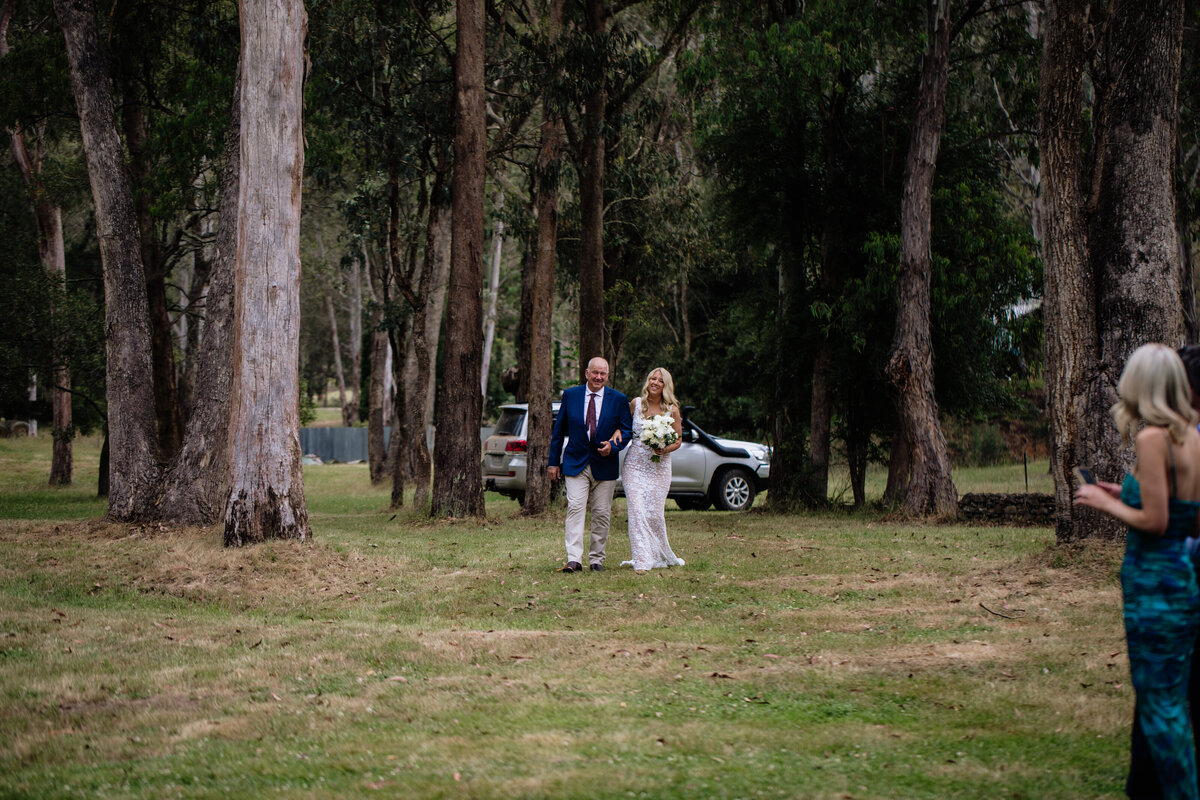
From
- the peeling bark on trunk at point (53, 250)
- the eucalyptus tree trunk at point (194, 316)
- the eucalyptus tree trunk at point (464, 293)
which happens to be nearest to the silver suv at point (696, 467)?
the eucalyptus tree trunk at point (464, 293)

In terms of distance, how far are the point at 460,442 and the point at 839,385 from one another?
282 inches

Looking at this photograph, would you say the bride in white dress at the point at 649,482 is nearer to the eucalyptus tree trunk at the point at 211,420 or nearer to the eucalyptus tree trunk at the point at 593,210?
the eucalyptus tree trunk at the point at 211,420

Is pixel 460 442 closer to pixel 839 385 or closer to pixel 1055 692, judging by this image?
pixel 839 385

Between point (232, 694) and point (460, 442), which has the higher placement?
point (460, 442)

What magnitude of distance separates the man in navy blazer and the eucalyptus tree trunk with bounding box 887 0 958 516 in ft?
23.8

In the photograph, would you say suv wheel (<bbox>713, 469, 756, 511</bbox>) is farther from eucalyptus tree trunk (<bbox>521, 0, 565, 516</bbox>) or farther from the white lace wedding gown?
the white lace wedding gown

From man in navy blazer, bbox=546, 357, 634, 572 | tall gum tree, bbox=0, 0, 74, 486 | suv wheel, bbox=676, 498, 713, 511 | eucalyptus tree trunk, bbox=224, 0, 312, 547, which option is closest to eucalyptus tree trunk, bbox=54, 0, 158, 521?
eucalyptus tree trunk, bbox=224, 0, 312, 547

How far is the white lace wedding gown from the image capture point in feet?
34.8

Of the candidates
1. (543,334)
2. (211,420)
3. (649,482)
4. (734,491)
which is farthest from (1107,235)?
(734,491)

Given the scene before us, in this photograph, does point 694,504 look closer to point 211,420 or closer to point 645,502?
point 211,420

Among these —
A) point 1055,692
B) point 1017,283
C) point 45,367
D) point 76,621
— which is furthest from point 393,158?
point 1055,692

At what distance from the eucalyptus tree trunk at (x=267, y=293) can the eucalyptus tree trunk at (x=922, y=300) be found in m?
9.51

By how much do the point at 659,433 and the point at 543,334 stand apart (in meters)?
7.65

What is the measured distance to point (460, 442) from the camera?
53.8 ft
